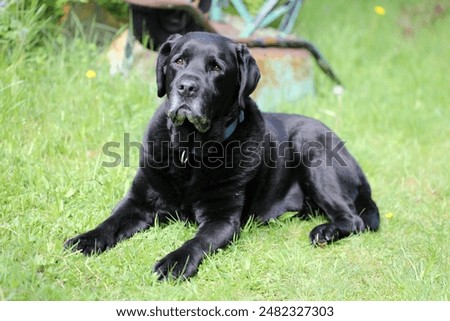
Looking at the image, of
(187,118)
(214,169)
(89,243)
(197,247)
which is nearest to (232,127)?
(214,169)

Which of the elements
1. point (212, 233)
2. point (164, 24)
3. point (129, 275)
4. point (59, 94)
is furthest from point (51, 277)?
point (164, 24)

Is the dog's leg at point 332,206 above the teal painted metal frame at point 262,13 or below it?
below

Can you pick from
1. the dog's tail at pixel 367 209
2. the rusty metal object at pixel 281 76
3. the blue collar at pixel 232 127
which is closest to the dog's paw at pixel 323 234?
the dog's tail at pixel 367 209

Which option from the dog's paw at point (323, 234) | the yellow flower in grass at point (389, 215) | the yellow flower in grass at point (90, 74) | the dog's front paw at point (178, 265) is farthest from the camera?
the yellow flower in grass at point (90, 74)

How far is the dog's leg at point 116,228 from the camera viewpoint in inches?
133

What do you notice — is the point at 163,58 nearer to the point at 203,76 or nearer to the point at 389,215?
the point at 203,76

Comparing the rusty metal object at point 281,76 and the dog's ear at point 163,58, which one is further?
the rusty metal object at point 281,76

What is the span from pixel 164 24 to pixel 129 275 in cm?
295

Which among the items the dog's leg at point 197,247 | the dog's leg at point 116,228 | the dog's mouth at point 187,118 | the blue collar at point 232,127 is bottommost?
the dog's leg at point 116,228

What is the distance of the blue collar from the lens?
374 centimetres

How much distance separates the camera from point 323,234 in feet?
12.6

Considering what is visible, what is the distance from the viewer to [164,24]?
18.4ft

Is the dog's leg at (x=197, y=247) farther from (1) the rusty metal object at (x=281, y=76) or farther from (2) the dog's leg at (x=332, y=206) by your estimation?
(1) the rusty metal object at (x=281, y=76)

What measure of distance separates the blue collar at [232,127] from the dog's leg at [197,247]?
46 centimetres
